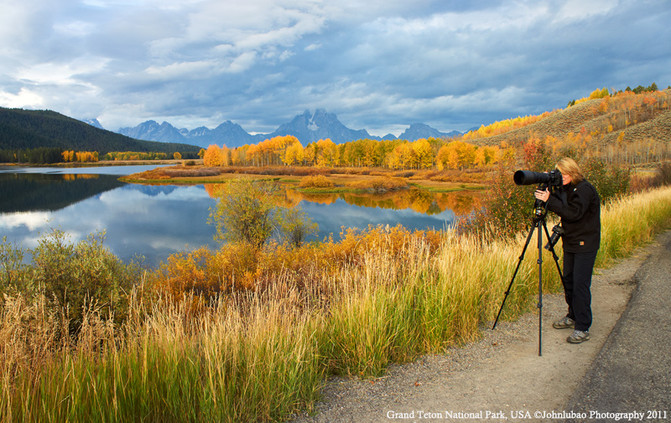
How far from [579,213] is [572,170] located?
1.85 feet

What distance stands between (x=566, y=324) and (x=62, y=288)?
8.82 meters

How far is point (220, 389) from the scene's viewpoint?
133 inches

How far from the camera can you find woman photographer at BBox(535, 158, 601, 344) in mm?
4473

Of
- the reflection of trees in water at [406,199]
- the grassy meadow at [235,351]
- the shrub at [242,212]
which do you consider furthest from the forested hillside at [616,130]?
the grassy meadow at [235,351]

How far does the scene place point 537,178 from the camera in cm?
438

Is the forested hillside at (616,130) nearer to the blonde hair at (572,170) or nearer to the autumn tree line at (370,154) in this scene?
the autumn tree line at (370,154)

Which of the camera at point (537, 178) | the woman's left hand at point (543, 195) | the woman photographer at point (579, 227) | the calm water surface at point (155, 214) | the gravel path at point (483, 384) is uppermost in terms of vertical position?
the camera at point (537, 178)

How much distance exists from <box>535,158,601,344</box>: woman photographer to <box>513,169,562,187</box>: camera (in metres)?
0.14

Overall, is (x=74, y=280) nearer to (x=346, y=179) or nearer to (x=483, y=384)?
(x=483, y=384)

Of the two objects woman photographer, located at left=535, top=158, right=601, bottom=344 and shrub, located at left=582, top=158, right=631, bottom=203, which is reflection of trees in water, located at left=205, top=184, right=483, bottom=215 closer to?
shrub, located at left=582, top=158, right=631, bottom=203

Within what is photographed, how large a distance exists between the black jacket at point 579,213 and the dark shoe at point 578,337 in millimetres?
1044

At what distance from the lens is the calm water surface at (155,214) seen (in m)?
25.0

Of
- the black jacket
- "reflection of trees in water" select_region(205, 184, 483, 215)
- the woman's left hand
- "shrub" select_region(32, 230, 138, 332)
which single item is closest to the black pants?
the black jacket

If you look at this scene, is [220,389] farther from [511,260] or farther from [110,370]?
[511,260]
